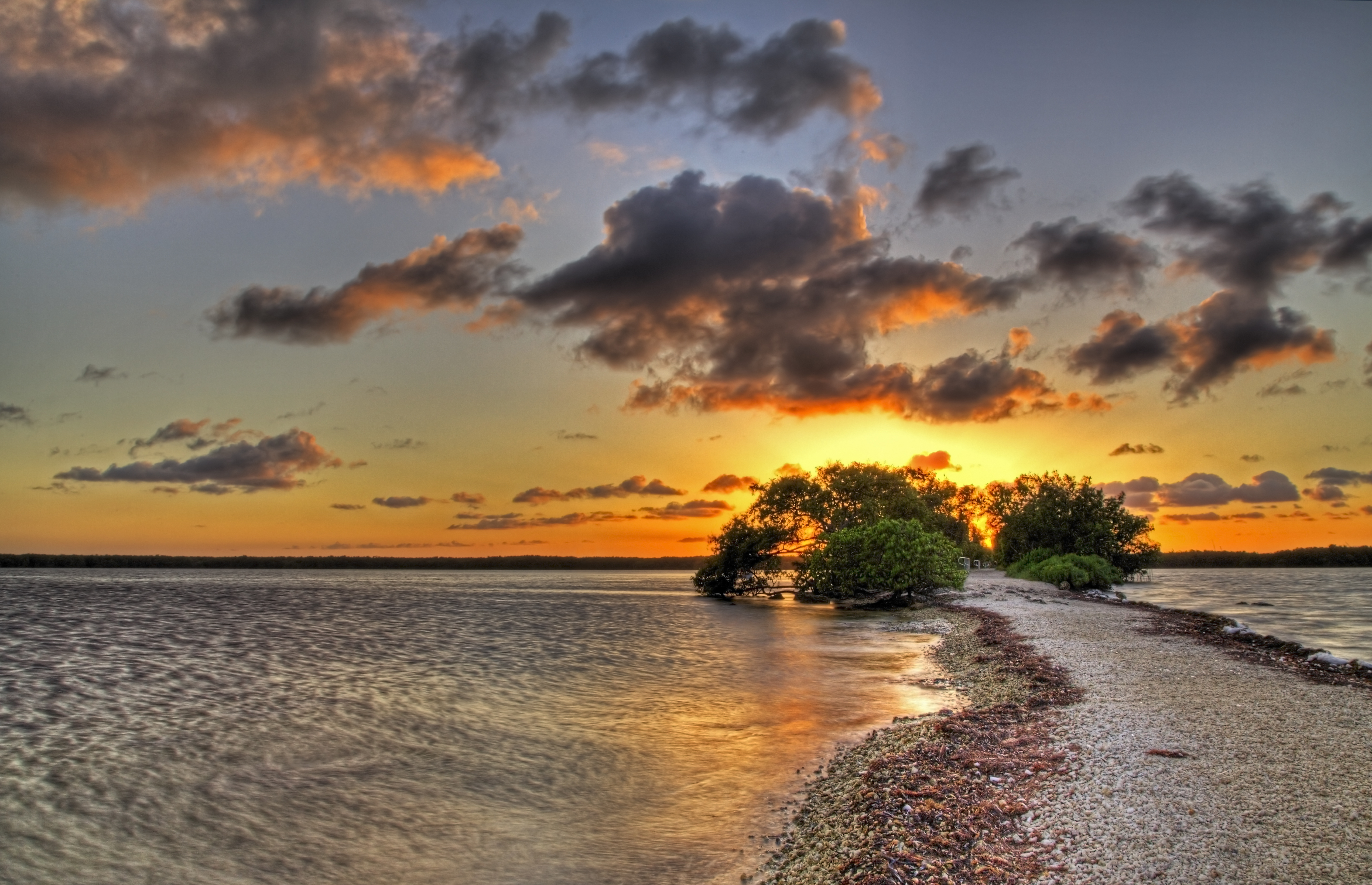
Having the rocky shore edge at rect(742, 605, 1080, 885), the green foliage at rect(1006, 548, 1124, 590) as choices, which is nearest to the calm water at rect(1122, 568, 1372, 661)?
the green foliage at rect(1006, 548, 1124, 590)

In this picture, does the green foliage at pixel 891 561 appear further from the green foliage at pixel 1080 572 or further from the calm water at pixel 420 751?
the calm water at pixel 420 751

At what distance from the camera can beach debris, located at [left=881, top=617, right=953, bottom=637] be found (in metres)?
27.9

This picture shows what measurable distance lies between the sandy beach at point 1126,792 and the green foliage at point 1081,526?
50.9m

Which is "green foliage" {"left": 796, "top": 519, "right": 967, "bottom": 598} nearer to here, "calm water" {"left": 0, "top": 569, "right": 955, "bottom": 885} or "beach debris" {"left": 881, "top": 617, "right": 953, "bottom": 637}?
"beach debris" {"left": 881, "top": 617, "right": 953, "bottom": 637}

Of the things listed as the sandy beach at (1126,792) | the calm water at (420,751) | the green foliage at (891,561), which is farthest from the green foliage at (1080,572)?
the sandy beach at (1126,792)

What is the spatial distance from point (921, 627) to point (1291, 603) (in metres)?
23.8

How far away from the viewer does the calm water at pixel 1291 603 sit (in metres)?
20.7

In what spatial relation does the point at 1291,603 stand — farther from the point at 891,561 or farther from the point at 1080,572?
the point at 891,561

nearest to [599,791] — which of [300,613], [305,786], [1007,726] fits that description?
[305,786]

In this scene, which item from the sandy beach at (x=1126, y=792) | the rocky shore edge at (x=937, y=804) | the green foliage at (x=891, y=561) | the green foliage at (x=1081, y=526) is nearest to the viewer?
the sandy beach at (x=1126, y=792)

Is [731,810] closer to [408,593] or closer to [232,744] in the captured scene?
[232,744]

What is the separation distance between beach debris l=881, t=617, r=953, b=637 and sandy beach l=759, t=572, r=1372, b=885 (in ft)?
48.5

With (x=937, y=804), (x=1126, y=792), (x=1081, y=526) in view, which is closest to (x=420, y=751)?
(x=937, y=804)

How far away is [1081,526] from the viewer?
203 feet
